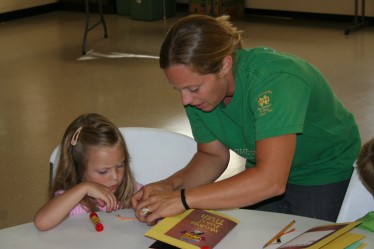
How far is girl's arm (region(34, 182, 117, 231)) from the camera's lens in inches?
68.7

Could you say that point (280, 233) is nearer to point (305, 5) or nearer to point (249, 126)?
point (249, 126)

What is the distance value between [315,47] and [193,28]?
4.68m

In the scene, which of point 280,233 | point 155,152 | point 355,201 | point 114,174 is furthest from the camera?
point 155,152

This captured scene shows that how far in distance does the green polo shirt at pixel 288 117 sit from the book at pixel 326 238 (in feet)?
0.94

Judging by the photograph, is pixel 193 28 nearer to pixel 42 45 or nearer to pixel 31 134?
pixel 31 134

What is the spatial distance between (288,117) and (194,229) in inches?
15.8

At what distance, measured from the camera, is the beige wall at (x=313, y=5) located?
7230mm

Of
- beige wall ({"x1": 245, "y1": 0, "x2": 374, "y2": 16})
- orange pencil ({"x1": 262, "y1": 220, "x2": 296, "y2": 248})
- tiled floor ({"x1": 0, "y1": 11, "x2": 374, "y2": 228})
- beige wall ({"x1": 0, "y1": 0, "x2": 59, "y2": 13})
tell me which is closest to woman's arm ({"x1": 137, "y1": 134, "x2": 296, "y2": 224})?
orange pencil ({"x1": 262, "y1": 220, "x2": 296, "y2": 248})

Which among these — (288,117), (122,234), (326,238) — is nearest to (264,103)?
(288,117)

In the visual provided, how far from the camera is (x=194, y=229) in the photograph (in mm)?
1681

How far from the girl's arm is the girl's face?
5.6 inches

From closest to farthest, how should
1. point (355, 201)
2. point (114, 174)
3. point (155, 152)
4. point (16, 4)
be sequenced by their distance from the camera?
point (355, 201) → point (114, 174) → point (155, 152) → point (16, 4)

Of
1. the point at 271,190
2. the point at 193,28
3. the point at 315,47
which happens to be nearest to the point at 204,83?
the point at 193,28

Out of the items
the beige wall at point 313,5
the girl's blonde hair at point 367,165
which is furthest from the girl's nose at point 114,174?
the beige wall at point 313,5
